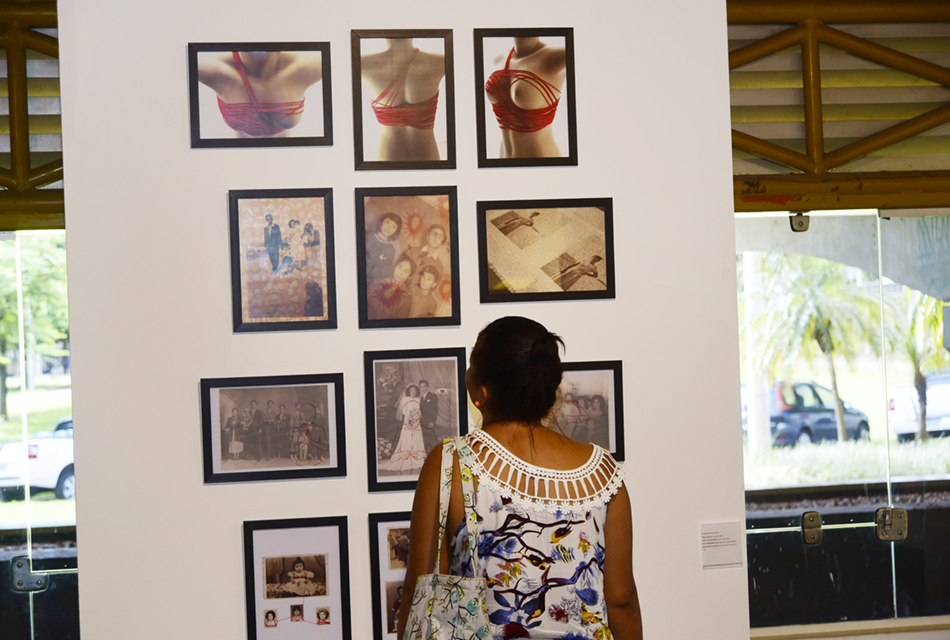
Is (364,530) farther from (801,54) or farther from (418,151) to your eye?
(801,54)

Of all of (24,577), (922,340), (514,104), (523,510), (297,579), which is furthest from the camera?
(922,340)

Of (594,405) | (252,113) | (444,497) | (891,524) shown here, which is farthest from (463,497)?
(891,524)

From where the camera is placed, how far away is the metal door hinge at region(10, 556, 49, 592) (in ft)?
10.6

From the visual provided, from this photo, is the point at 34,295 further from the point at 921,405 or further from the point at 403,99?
the point at 921,405

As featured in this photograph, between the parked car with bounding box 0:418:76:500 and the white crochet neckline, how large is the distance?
234 cm

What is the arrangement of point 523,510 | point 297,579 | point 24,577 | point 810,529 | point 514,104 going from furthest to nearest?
point 810,529
point 24,577
point 514,104
point 297,579
point 523,510

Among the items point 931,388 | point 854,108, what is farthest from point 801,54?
point 931,388

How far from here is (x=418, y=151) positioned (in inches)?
95.2

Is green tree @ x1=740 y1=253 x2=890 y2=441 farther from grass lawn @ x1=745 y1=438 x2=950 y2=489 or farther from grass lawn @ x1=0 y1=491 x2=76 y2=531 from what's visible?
grass lawn @ x1=0 y1=491 x2=76 y2=531

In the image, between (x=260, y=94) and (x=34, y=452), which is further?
(x=34, y=452)

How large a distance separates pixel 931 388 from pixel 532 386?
2770 mm

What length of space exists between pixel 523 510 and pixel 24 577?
2.60 m

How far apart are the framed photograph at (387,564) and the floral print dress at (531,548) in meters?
0.68

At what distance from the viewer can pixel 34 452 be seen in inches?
129
